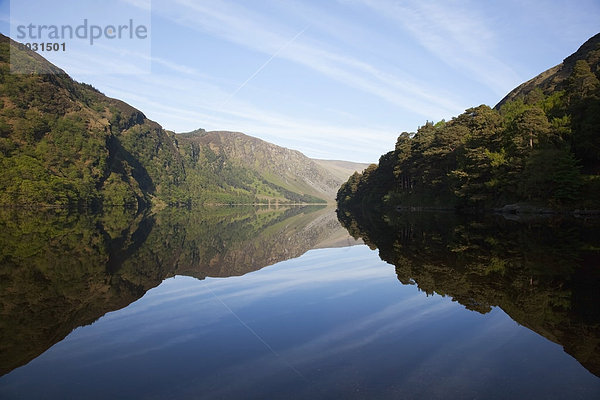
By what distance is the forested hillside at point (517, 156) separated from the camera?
188ft

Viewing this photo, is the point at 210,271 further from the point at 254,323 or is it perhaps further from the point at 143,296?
the point at 254,323

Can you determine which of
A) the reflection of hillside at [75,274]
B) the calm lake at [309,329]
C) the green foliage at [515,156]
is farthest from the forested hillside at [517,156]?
the reflection of hillside at [75,274]

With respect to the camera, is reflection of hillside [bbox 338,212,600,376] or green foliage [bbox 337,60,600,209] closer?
reflection of hillside [bbox 338,212,600,376]

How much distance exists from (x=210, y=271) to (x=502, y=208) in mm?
59635

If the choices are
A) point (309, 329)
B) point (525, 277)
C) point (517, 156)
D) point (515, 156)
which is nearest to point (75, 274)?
point (309, 329)

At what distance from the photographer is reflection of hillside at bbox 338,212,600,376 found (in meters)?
11.2

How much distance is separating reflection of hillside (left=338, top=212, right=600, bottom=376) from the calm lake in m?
0.08

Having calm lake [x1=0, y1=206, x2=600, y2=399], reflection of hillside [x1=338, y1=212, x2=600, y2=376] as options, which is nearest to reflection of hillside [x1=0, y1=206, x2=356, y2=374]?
calm lake [x1=0, y1=206, x2=600, y2=399]

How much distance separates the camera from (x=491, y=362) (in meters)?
9.06

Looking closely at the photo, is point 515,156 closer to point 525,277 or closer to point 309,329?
point 525,277

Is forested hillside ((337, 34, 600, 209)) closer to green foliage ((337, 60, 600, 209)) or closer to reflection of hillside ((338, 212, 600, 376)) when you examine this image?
green foliage ((337, 60, 600, 209))

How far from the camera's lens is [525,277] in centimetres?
1786

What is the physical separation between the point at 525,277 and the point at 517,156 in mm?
54312

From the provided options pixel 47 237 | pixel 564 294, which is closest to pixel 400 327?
pixel 564 294
